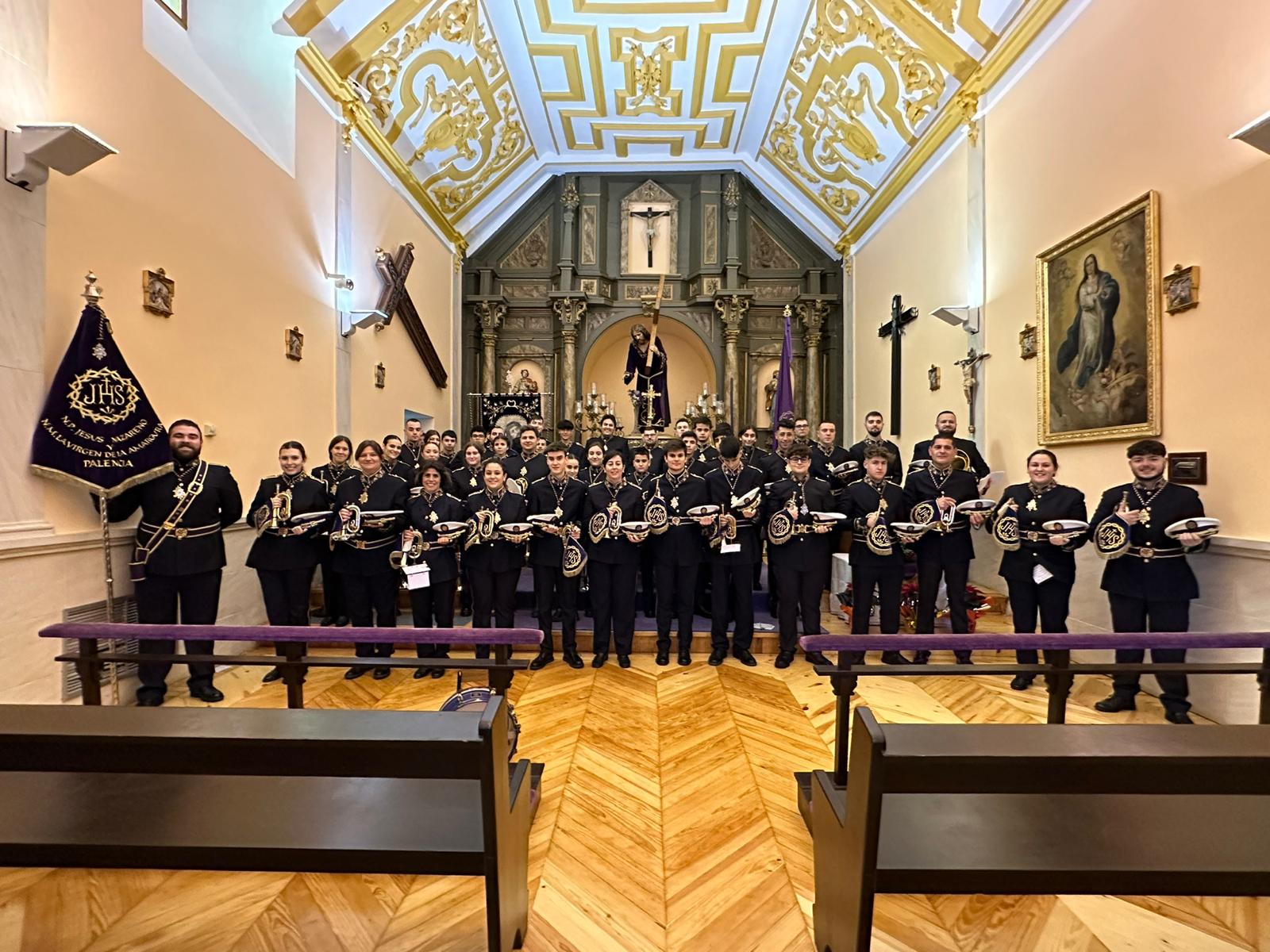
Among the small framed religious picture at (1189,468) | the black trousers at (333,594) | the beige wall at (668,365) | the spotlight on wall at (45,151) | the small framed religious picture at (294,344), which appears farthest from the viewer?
the beige wall at (668,365)

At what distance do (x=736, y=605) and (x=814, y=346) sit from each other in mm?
7757

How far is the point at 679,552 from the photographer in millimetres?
5180

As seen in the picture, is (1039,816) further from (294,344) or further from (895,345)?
(895,345)

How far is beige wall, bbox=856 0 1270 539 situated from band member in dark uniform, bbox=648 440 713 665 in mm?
3203

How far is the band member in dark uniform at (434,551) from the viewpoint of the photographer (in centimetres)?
473

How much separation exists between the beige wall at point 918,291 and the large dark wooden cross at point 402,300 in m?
6.76

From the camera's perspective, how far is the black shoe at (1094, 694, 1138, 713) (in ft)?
13.5

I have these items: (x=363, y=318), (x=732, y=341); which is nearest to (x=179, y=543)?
(x=363, y=318)

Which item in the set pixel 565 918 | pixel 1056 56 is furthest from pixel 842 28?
pixel 565 918

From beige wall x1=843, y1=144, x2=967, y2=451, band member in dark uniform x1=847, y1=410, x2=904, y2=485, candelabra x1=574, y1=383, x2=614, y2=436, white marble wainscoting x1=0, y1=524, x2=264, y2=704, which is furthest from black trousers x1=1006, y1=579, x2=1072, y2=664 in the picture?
candelabra x1=574, y1=383, x2=614, y2=436

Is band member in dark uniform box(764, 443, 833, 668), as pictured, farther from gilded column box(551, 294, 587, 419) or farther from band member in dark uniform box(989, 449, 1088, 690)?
gilded column box(551, 294, 587, 419)

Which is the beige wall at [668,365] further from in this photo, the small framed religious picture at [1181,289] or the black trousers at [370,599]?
the small framed religious picture at [1181,289]

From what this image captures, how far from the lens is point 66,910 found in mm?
2242

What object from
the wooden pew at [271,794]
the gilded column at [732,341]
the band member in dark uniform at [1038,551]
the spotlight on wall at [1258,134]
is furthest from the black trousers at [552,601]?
the gilded column at [732,341]
